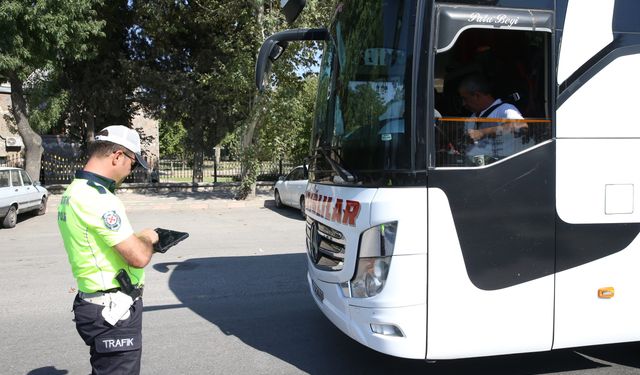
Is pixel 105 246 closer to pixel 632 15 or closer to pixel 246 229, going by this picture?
pixel 632 15

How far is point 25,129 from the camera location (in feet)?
51.4

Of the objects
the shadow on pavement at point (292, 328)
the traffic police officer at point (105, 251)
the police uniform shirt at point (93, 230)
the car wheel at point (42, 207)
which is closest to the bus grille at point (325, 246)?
the shadow on pavement at point (292, 328)

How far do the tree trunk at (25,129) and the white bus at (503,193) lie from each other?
16.2 meters

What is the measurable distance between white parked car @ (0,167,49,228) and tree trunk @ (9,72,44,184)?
3.63 metres

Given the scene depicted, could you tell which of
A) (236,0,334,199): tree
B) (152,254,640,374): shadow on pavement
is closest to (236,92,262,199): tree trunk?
(236,0,334,199): tree

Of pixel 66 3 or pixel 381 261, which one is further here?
pixel 66 3

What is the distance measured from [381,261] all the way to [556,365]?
199 cm

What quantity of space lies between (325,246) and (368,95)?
1.21 m

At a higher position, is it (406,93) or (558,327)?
(406,93)

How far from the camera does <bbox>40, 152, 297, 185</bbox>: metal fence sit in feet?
64.1

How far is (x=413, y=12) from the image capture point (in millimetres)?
2930

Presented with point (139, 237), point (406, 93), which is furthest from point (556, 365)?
point (139, 237)

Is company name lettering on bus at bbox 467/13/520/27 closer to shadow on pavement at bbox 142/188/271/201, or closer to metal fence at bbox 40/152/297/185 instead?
metal fence at bbox 40/152/297/185

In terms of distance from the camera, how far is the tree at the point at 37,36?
12.6 metres
